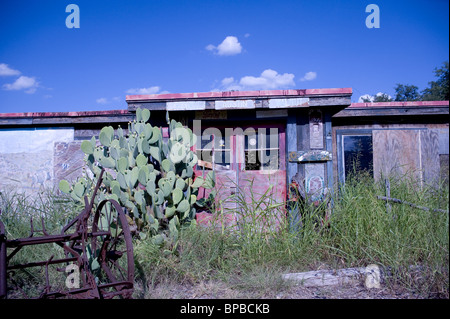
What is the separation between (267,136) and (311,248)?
227 cm

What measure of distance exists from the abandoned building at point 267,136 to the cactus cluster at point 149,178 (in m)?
0.71

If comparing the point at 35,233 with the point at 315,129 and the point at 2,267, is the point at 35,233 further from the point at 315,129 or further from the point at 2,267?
the point at 315,129

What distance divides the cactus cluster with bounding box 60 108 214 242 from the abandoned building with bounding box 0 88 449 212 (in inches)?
27.8

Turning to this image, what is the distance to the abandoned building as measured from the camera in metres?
4.92

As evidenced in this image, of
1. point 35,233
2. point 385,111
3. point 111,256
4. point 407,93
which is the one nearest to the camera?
point 111,256

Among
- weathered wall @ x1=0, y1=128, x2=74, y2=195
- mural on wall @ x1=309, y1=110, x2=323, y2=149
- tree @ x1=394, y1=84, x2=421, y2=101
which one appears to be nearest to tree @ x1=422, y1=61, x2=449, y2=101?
tree @ x1=394, y1=84, x2=421, y2=101

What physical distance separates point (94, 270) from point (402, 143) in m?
5.19

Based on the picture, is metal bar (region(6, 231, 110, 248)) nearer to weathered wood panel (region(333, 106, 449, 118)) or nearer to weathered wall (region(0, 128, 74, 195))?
weathered wall (region(0, 128, 74, 195))

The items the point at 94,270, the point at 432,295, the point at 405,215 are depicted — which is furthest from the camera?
the point at 405,215

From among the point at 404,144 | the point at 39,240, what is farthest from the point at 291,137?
the point at 39,240

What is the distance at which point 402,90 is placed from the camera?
18031mm

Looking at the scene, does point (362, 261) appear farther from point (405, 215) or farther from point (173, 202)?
point (173, 202)

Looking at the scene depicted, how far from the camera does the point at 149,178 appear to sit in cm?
407
